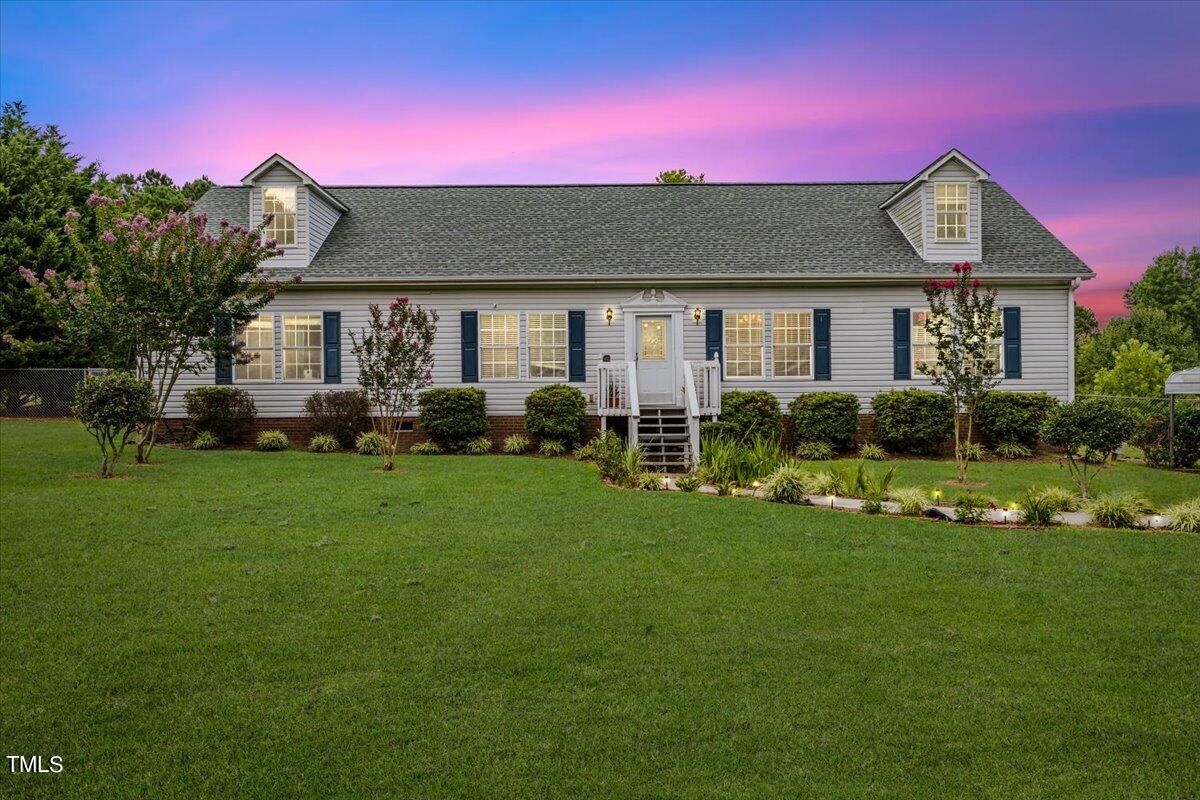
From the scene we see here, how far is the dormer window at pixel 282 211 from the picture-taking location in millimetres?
17594

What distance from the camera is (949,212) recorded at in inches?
692

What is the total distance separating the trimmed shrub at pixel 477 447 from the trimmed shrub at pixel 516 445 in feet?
1.27

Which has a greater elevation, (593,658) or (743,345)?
(743,345)

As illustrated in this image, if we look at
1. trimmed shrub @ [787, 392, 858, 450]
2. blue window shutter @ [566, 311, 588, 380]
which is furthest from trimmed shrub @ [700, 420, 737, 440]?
blue window shutter @ [566, 311, 588, 380]

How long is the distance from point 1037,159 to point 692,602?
58.7 feet

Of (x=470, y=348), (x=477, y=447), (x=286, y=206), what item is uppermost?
(x=286, y=206)

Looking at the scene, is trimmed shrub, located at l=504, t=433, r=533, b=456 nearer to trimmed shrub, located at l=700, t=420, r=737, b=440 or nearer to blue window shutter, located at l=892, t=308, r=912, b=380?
trimmed shrub, located at l=700, t=420, r=737, b=440

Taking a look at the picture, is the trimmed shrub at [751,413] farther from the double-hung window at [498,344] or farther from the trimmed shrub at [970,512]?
the trimmed shrub at [970,512]

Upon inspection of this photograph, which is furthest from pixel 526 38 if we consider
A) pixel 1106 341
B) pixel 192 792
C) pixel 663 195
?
pixel 1106 341

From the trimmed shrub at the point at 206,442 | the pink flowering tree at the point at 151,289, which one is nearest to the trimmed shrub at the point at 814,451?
the pink flowering tree at the point at 151,289

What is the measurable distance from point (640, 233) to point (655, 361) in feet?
11.7

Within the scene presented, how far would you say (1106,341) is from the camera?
49406 mm

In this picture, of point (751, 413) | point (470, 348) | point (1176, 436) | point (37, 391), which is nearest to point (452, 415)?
point (470, 348)

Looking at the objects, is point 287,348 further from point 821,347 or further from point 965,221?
point 965,221
